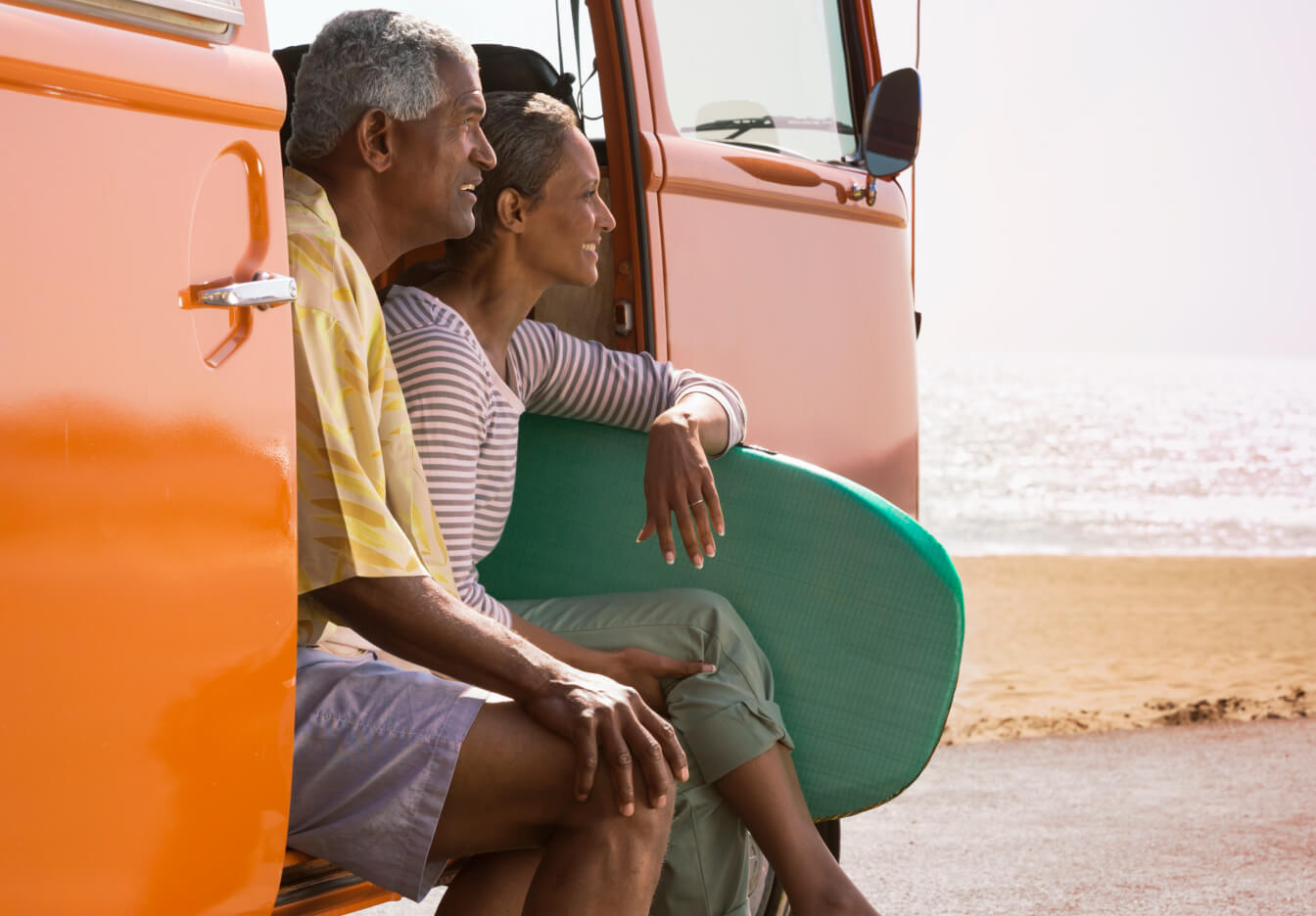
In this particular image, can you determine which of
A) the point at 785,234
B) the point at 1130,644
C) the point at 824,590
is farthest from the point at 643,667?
the point at 1130,644

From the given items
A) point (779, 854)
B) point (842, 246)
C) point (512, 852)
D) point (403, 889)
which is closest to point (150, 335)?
point (403, 889)

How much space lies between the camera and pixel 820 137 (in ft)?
12.3

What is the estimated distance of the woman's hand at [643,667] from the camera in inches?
95.7

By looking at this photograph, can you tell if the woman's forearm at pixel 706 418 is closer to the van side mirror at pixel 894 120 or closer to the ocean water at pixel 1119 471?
the van side mirror at pixel 894 120

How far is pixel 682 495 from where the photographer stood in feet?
7.98

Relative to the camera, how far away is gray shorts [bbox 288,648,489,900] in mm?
1758

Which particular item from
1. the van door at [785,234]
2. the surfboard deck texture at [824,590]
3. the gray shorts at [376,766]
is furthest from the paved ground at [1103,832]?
the gray shorts at [376,766]

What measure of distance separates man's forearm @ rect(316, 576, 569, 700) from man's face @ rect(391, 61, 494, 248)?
2.09 feet

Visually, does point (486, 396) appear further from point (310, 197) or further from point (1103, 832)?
point (1103, 832)

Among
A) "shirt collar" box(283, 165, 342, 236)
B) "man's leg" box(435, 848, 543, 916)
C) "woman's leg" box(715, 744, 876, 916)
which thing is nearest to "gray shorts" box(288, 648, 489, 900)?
"man's leg" box(435, 848, 543, 916)

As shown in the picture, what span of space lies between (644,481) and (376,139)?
2.39ft

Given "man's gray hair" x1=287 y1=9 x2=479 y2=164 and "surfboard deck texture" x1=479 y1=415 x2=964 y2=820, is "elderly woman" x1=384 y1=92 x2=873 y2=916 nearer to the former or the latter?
"surfboard deck texture" x1=479 y1=415 x2=964 y2=820

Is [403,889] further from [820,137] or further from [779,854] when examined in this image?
[820,137]

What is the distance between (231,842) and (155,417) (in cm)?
48
